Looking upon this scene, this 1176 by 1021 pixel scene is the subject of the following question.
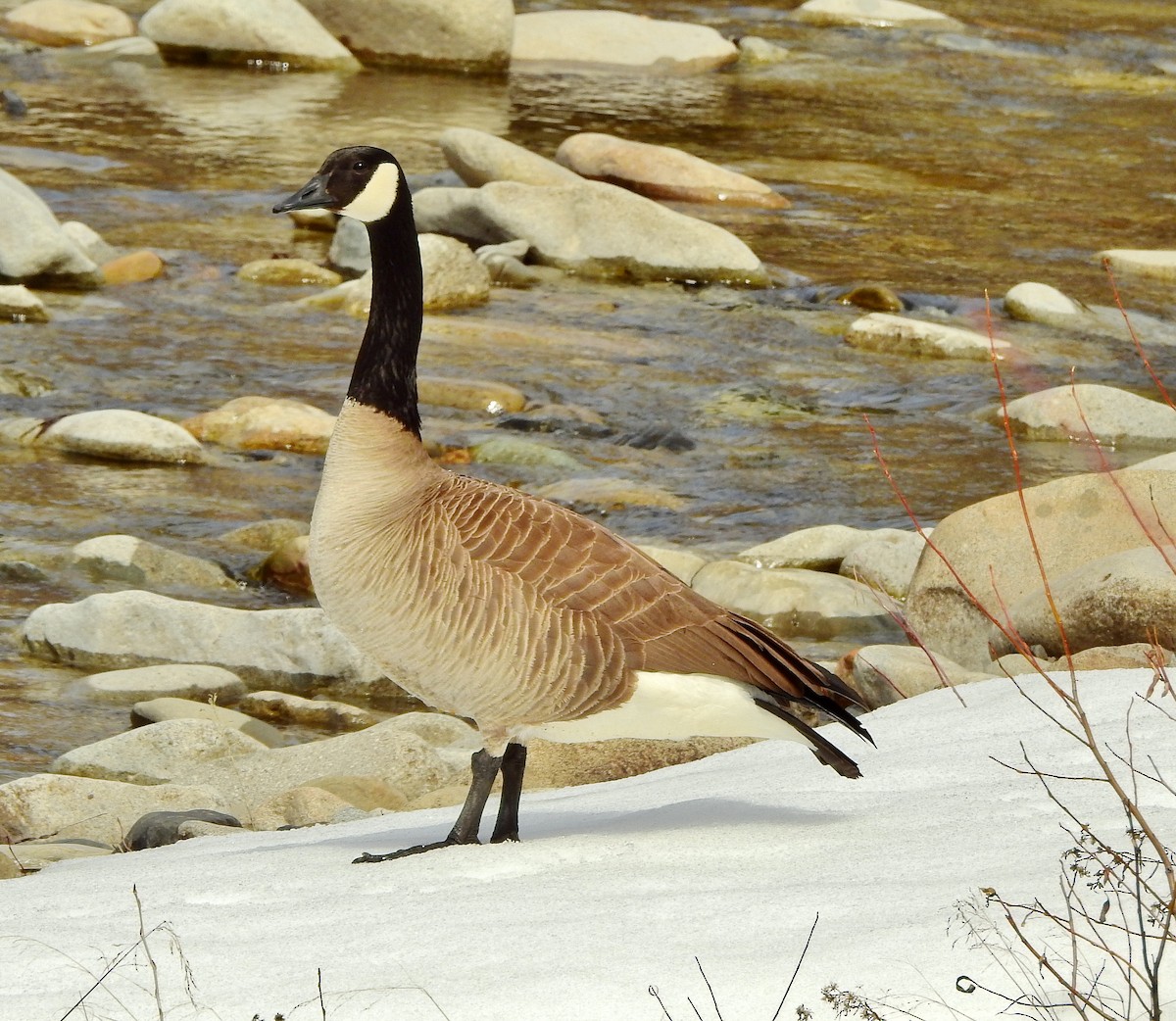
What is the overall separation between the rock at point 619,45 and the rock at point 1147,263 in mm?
11023

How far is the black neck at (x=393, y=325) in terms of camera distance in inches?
199

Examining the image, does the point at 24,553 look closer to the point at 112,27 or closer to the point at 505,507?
the point at 505,507

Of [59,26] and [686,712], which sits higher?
[59,26]

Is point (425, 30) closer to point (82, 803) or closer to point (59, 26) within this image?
point (59, 26)

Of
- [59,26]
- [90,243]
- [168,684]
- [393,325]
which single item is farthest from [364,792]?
[59,26]

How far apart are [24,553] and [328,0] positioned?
57.5 feet

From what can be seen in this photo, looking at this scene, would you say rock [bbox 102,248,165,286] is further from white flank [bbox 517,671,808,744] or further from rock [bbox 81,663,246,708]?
white flank [bbox 517,671,808,744]

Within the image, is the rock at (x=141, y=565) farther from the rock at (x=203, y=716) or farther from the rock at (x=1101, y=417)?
the rock at (x=1101, y=417)

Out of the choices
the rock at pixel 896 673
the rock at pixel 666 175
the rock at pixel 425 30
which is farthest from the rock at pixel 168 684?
the rock at pixel 425 30

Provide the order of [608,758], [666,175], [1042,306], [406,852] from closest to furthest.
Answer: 1. [406,852]
2. [608,758]
3. [1042,306]
4. [666,175]

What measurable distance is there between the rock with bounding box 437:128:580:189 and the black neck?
12985mm

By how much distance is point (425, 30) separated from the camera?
25.4 metres

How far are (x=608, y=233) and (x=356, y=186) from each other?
11.6 meters

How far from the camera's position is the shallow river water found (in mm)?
11180
